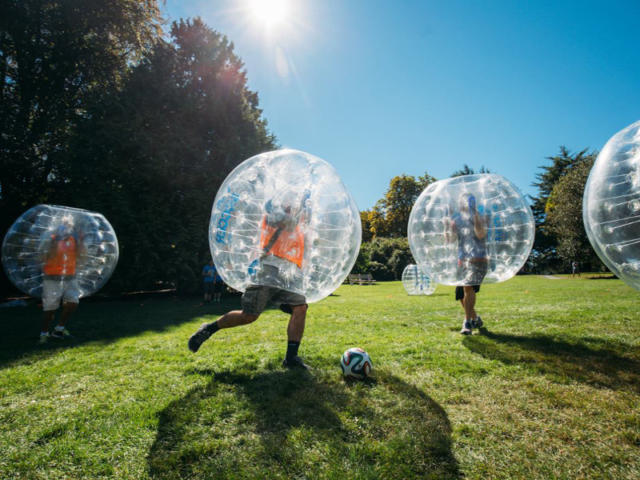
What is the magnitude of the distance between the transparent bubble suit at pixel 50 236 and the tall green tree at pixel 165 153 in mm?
6791

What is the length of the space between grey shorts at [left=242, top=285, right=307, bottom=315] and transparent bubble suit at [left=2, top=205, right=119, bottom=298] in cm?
504

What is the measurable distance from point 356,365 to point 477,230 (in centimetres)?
318

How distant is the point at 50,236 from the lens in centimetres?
660

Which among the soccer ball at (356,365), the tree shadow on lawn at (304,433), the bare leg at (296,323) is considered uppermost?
the bare leg at (296,323)

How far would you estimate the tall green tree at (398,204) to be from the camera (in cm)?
4816

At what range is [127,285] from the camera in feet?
48.3

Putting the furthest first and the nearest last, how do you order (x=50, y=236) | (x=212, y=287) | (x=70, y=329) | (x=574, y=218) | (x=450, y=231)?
1. (x=574, y=218)
2. (x=212, y=287)
3. (x=70, y=329)
4. (x=50, y=236)
5. (x=450, y=231)

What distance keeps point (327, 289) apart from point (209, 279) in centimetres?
1072

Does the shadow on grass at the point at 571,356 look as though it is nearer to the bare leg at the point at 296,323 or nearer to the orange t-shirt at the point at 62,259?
the bare leg at the point at 296,323

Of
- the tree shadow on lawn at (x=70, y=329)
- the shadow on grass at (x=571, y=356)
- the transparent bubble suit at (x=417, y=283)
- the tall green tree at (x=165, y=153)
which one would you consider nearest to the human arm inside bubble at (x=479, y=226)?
the shadow on grass at (x=571, y=356)

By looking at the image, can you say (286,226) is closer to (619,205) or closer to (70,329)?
(619,205)

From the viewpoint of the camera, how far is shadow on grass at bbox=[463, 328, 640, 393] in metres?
3.44

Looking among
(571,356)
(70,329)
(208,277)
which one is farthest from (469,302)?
(208,277)

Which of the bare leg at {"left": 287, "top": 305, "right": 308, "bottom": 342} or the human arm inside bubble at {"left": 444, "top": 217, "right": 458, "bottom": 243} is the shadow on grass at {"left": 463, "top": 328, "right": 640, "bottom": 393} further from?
the bare leg at {"left": 287, "top": 305, "right": 308, "bottom": 342}
